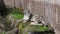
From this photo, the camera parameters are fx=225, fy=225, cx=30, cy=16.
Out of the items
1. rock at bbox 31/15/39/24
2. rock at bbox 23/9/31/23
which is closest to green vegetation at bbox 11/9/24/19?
rock at bbox 23/9/31/23

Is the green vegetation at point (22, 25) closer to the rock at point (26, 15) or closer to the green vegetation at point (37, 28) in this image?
the rock at point (26, 15)

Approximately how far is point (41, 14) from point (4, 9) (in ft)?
5.50

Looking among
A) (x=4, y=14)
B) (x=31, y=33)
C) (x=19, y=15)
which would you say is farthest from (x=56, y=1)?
(x=4, y=14)

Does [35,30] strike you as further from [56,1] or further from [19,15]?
[19,15]

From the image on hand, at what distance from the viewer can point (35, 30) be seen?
5.33 metres

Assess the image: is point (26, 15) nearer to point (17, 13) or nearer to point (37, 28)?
point (17, 13)

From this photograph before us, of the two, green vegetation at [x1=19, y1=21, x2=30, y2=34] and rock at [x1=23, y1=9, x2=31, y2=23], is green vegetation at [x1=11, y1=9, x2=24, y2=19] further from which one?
green vegetation at [x1=19, y1=21, x2=30, y2=34]

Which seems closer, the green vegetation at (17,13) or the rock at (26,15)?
the rock at (26,15)

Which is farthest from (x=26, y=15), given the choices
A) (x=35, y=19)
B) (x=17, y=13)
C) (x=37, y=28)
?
(x=37, y=28)

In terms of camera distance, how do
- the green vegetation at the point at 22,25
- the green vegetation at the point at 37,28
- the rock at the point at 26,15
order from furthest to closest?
the rock at the point at 26,15, the green vegetation at the point at 22,25, the green vegetation at the point at 37,28

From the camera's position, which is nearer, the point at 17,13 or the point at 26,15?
the point at 26,15

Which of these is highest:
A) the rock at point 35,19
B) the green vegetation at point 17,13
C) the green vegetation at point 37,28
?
the green vegetation at point 17,13

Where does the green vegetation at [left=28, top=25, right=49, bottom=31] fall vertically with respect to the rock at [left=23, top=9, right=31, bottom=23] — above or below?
below

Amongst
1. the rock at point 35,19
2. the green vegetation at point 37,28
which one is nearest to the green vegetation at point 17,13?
the rock at point 35,19
